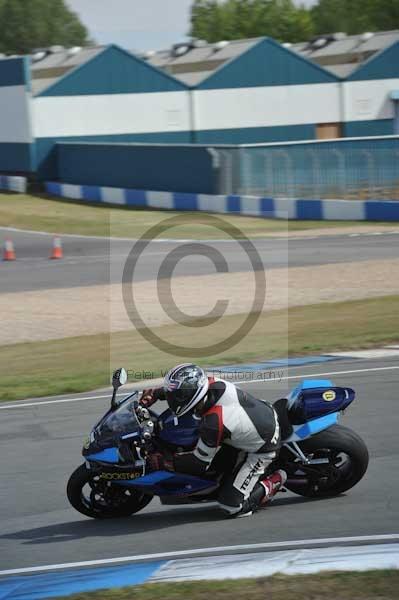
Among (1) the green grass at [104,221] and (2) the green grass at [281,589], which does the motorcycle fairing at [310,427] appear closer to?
(2) the green grass at [281,589]

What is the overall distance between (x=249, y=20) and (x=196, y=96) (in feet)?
257

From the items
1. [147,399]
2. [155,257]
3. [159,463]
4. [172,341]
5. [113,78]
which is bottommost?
[155,257]

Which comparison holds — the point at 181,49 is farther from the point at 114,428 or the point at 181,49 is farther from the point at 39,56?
the point at 114,428

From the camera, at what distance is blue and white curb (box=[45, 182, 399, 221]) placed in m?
33.6

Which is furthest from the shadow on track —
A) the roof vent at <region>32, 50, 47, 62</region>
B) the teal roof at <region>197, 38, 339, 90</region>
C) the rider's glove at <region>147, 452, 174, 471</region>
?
the roof vent at <region>32, 50, 47, 62</region>

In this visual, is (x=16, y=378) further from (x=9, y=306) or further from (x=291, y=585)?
(x=291, y=585)

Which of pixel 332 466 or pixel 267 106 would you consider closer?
pixel 332 466

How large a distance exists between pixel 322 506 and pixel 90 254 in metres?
22.3

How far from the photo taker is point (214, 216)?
36.7m

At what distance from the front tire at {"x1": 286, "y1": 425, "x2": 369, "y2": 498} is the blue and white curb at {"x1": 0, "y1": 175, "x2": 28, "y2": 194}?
39.7 metres

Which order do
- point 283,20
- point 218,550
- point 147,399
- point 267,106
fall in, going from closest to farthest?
point 218,550 → point 147,399 → point 267,106 → point 283,20

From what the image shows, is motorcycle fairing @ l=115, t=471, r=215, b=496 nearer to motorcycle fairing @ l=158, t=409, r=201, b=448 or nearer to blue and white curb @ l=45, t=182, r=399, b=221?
motorcycle fairing @ l=158, t=409, r=201, b=448

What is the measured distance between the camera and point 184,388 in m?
7.60

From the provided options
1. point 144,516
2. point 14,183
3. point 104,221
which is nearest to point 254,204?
point 104,221
